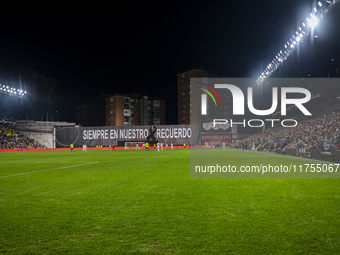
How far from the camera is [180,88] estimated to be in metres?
81.8

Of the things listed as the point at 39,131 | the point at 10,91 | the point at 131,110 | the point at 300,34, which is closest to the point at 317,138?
the point at 300,34

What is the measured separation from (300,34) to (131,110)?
216 ft

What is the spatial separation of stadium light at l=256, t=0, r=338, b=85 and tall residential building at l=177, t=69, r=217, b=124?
144 feet

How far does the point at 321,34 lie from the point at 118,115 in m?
64.9

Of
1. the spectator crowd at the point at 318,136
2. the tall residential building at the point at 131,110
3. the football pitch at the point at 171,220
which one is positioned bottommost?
the football pitch at the point at 171,220

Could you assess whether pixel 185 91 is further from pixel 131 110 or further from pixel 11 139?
pixel 11 139

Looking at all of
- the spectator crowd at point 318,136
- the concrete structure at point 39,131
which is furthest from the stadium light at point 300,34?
the concrete structure at point 39,131

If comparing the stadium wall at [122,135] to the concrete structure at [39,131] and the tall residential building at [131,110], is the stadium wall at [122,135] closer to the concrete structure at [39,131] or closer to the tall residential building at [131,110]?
the concrete structure at [39,131]

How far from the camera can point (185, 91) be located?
79.8 meters

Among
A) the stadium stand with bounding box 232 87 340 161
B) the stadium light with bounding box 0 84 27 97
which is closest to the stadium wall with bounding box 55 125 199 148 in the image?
the stadium light with bounding box 0 84 27 97

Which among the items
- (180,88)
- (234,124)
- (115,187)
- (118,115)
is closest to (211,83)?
(180,88)

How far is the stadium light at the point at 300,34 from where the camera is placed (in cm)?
1706

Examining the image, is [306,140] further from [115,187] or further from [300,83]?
[115,187]

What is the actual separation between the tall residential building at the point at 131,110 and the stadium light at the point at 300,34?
177ft
